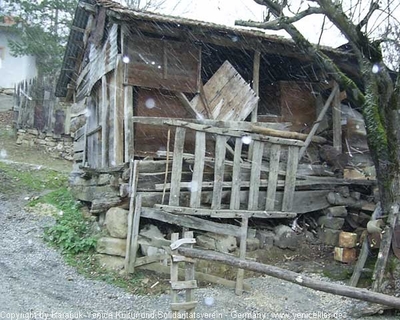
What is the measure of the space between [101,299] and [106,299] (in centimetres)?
6

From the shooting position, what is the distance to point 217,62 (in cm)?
903

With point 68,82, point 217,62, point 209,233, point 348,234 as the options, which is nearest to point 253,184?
point 209,233

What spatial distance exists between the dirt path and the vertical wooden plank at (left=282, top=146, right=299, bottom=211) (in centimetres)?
147

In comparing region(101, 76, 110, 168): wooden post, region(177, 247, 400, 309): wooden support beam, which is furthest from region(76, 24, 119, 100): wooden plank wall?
region(177, 247, 400, 309): wooden support beam

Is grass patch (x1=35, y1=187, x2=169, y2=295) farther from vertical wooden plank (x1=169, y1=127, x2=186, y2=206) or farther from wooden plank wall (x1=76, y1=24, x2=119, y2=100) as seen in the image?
wooden plank wall (x1=76, y1=24, x2=119, y2=100)

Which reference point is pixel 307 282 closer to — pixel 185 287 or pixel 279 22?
pixel 185 287

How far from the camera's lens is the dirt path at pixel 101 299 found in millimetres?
4852

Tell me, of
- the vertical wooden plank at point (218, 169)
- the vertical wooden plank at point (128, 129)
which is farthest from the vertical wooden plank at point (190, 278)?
the vertical wooden plank at point (128, 129)

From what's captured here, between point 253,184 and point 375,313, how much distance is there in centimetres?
264

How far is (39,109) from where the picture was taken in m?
15.9

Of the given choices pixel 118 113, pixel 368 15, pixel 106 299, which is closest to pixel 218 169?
pixel 118 113

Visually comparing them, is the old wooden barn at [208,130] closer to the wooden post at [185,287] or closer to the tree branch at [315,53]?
the tree branch at [315,53]

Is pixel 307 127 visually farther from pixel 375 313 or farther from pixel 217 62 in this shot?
pixel 375 313

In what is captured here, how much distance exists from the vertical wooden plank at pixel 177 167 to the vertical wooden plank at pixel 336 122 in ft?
10.9
